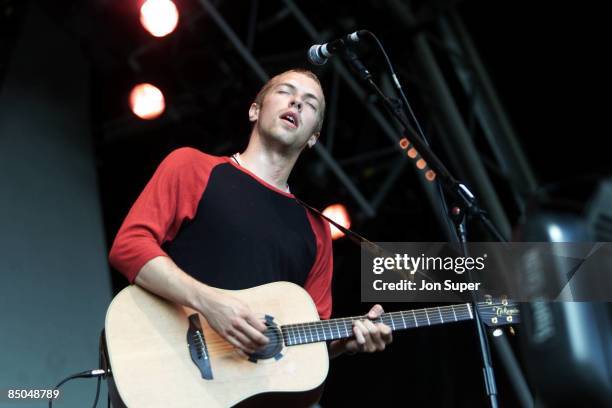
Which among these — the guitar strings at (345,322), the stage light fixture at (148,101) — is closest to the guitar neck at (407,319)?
the guitar strings at (345,322)

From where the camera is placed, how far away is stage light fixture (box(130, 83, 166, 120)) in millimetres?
5688

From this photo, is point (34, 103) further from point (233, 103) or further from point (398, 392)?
point (398, 392)

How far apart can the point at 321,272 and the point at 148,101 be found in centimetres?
322

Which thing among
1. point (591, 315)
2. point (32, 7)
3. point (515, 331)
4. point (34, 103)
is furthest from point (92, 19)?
point (591, 315)

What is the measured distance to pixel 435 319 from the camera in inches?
110

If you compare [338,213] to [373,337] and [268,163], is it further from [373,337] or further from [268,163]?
[373,337]

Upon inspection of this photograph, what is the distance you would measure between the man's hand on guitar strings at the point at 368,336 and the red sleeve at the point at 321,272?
0.24 metres

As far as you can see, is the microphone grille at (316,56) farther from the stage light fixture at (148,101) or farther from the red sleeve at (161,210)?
the stage light fixture at (148,101)

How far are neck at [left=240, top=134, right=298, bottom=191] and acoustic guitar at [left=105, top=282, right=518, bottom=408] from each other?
57 cm

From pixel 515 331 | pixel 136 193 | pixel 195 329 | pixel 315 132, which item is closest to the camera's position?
pixel 195 329

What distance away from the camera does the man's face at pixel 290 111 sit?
3074 millimetres

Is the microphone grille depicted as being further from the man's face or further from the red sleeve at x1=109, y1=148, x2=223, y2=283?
the red sleeve at x1=109, y1=148, x2=223, y2=283

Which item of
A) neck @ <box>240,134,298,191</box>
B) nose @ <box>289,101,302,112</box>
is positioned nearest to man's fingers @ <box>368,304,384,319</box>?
neck @ <box>240,134,298,191</box>

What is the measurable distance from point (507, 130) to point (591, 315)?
503cm
